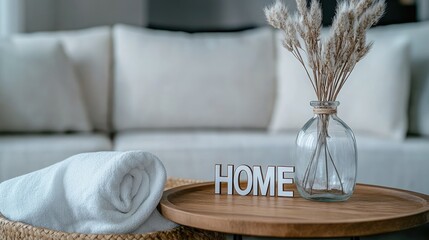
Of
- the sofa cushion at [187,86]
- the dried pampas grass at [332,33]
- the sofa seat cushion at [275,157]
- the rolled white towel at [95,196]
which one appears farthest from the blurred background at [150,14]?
the rolled white towel at [95,196]

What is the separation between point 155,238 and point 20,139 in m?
1.40

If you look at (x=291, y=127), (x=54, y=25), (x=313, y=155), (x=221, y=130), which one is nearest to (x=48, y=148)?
(x=221, y=130)

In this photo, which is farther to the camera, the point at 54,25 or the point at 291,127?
the point at 54,25

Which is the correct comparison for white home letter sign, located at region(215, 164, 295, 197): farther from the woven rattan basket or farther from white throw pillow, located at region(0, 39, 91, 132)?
white throw pillow, located at region(0, 39, 91, 132)

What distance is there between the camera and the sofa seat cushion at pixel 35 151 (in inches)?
85.4

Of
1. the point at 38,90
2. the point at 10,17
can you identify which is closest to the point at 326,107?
the point at 38,90

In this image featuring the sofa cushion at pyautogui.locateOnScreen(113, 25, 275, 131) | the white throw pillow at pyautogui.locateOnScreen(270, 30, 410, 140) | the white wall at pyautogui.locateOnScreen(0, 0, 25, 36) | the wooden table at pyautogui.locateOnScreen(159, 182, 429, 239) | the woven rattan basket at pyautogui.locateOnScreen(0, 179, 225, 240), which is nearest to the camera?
the wooden table at pyautogui.locateOnScreen(159, 182, 429, 239)

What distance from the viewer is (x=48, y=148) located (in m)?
2.22

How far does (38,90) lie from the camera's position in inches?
100

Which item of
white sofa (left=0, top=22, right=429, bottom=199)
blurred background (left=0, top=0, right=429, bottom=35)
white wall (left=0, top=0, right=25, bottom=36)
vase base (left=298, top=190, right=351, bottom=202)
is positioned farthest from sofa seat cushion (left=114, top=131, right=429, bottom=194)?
white wall (left=0, top=0, right=25, bottom=36)

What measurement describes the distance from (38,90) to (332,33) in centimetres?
166

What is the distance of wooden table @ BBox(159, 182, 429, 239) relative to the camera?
100 cm

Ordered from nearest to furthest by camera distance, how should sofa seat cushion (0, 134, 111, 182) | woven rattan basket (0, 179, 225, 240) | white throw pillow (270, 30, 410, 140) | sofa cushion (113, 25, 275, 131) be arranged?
woven rattan basket (0, 179, 225, 240) < sofa seat cushion (0, 134, 111, 182) < white throw pillow (270, 30, 410, 140) < sofa cushion (113, 25, 275, 131)

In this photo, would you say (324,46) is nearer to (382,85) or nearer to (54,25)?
(382,85)
